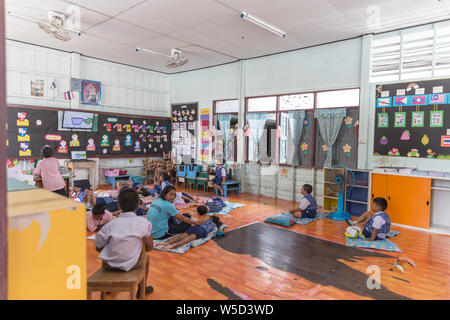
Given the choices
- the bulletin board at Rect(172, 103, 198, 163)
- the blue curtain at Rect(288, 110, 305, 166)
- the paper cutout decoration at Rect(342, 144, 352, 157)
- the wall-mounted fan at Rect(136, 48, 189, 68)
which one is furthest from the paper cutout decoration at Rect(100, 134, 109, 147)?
the paper cutout decoration at Rect(342, 144, 352, 157)

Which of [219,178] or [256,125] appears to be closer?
[219,178]

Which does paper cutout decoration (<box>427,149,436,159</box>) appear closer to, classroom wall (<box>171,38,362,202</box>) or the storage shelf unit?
the storage shelf unit

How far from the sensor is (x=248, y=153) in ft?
29.2

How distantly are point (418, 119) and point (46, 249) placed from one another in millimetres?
6581

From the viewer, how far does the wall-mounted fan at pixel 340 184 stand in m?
6.15

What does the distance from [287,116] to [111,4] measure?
4.77 meters

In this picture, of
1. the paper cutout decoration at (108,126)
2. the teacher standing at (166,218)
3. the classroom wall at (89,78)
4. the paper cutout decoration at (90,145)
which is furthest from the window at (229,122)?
the teacher standing at (166,218)

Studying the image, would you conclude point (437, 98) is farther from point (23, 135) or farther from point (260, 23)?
point (23, 135)

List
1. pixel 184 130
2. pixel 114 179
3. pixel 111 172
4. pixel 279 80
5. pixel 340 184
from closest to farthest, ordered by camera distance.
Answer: pixel 340 184
pixel 279 80
pixel 114 179
pixel 111 172
pixel 184 130

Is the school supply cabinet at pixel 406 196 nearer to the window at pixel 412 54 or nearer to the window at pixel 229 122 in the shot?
the window at pixel 412 54

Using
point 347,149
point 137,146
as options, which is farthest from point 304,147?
point 137,146

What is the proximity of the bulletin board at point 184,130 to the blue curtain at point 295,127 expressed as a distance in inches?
143

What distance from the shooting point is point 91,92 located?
9.14m

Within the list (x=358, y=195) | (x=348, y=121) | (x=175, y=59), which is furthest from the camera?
(x=175, y=59)
